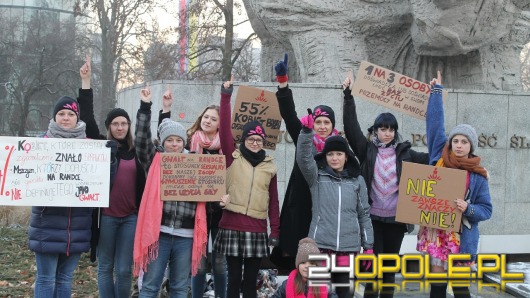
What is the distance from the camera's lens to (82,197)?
17.4 ft

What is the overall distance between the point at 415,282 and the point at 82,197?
279 centimetres

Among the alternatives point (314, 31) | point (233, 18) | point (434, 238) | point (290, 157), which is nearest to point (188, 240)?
point (434, 238)

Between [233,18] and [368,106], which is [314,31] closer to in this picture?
[368,106]

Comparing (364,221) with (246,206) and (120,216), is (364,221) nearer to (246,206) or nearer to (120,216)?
(246,206)

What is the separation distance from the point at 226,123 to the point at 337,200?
108cm

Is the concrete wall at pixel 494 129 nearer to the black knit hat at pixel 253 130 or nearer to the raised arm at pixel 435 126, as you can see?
the raised arm at pixel 435 126

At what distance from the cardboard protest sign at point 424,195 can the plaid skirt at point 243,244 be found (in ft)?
3.37

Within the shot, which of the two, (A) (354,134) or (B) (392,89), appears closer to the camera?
(A) (354,134)

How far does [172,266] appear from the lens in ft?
17.7

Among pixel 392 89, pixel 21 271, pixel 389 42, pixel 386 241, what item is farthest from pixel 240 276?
pixel 389 42

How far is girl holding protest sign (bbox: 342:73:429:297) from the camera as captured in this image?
18.0 ft

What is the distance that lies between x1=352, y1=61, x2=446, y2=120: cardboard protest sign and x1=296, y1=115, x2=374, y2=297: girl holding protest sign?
141 cm

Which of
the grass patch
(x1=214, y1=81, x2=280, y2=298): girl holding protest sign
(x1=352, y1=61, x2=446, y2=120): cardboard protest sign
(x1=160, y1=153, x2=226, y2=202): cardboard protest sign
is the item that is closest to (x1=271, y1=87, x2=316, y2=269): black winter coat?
(x1=214, y1=81, x2=280, y2=298): girl holding protest sign

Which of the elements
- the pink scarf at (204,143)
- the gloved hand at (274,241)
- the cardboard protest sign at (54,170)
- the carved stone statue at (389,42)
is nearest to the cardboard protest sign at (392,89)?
the pink scarf at (204,143)
